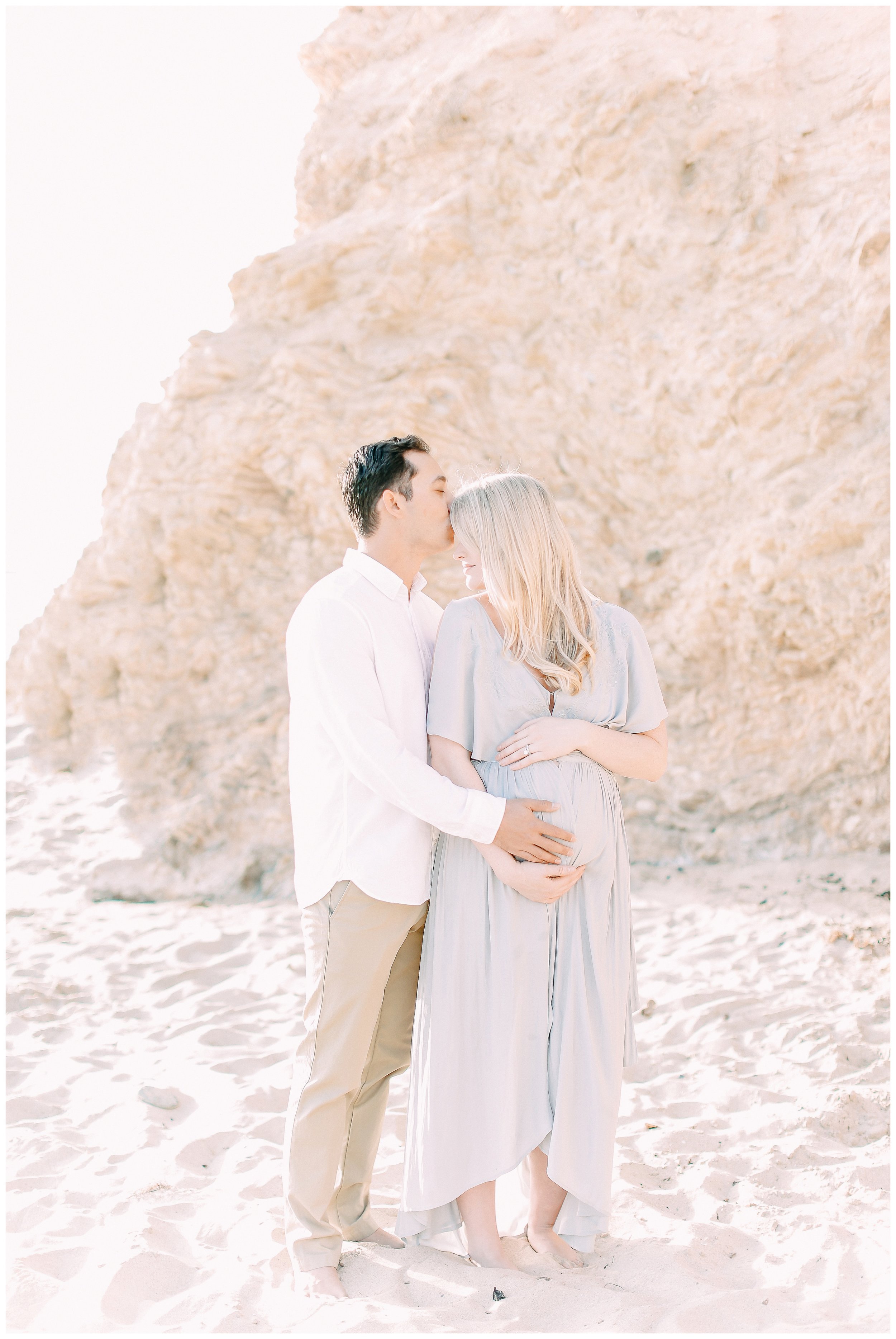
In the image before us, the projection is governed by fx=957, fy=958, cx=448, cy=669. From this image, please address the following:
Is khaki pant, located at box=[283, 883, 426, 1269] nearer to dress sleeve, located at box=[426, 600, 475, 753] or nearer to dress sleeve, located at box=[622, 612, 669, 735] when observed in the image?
dress sleeve, located at box=[426, 600, 475, 753]

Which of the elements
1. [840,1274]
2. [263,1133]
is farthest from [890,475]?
[263,1133]

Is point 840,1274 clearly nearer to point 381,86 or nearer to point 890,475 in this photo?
point 890,475

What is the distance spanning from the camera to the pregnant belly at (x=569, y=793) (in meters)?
2.47

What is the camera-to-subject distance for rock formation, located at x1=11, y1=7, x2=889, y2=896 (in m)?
5.70

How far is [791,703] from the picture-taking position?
19.0ft

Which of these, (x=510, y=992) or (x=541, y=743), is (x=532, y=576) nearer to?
Result: (x=541, y=743)

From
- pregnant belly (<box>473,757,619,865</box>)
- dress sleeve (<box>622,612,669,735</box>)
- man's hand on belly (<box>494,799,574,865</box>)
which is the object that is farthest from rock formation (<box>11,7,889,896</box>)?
man's hand on belly (<box>494,799,574,865</box>)

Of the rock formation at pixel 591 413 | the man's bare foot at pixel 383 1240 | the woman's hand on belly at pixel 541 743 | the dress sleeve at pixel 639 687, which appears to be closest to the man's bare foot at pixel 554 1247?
the man's bare foot at pixel 383 1240

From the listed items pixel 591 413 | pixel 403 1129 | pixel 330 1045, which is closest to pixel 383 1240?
pixel 330 1045

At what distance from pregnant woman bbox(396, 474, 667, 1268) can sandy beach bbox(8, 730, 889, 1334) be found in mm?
215

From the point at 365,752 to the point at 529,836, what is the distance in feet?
1.51

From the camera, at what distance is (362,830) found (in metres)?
2.50

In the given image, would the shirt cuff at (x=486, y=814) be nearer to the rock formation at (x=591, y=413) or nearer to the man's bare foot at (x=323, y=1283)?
the man's bare foot at (x=323, y=1283)

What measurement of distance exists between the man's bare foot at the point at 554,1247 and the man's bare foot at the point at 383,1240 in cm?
37
